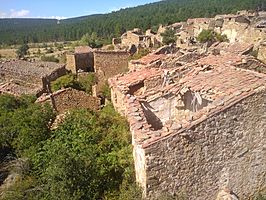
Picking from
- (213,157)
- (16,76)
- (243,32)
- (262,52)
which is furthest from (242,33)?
(213,157)

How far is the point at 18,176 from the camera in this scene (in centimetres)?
1060

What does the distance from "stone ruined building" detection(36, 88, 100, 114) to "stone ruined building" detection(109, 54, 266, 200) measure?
683cm

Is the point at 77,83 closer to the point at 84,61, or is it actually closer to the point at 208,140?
the point at 84,61

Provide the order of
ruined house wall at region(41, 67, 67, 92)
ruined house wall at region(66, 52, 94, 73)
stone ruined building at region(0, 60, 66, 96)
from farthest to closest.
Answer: ruined house wall at region(66, 52, 94, 73) → ruined house wall at region(41, 67, 67, 92) → stone ruined building at region(0, 60, 66, 96)

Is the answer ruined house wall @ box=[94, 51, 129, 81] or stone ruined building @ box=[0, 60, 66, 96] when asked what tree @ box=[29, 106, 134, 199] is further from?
ruined house wall @ box=[94, 51, 129, 81]

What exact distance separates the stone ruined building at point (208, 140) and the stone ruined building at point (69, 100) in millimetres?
6835

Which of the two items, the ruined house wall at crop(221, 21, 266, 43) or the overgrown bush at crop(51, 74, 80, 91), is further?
the ruined house wall at crop(221, 21, 266, 43)

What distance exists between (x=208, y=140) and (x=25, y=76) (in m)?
20.5

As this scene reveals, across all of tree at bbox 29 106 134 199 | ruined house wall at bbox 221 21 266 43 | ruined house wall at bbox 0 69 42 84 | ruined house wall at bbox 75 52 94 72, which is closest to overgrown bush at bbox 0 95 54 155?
tree at bbox 29 106 134 199

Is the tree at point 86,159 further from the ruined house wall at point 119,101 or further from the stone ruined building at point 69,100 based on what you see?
the stone ruined building at point 69,100

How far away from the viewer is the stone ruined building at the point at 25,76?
73.7ft

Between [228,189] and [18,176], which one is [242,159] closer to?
[228,189]

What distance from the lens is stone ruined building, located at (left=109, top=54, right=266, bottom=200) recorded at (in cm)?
764

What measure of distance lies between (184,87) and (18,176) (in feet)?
16.1
